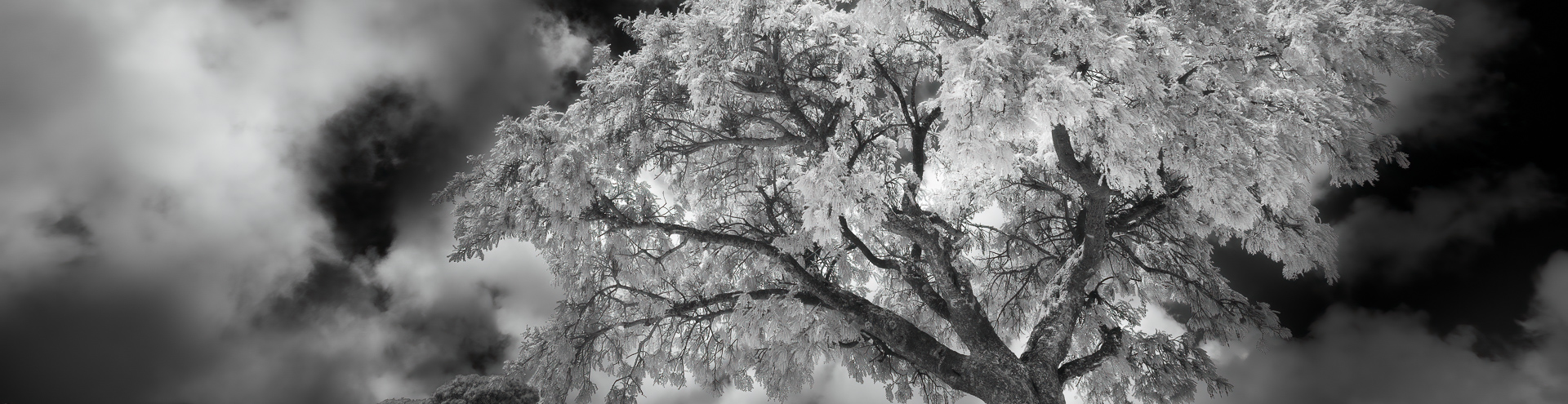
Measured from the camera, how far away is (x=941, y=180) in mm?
9867

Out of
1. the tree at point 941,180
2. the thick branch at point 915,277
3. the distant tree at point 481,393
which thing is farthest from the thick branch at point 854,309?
the distant tree at point 481,393

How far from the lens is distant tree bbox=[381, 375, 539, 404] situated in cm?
851

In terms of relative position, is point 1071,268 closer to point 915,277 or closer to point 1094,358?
point 1094,358

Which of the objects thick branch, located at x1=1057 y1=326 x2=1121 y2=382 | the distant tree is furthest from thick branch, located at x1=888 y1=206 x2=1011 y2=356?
the distant tree

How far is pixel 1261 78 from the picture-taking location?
5836 millimetres

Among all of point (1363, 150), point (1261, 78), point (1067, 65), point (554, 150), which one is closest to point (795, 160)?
point (554, 150)

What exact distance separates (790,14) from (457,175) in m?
3.62

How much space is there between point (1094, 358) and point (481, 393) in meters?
7.12

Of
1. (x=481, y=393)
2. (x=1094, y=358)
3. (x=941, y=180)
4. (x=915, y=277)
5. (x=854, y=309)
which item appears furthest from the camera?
(x=941, y=180)

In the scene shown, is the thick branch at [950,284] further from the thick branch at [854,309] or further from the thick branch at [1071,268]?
the thick branch at [1071,268]

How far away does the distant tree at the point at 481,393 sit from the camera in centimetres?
851

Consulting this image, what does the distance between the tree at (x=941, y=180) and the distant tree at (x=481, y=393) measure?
466 mm

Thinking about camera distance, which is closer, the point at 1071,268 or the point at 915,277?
the point at 1071,268

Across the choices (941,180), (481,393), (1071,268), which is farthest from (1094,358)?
(481,393)
